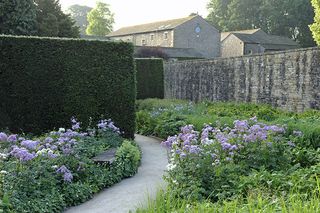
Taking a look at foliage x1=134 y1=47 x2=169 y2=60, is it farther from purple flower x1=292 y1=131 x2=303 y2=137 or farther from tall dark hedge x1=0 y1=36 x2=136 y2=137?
purple flower x1=292 y1=131 x2=303 y2=137

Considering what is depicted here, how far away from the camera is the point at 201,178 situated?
17.2 feet

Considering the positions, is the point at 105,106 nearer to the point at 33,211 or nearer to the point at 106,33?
the point at 33,211

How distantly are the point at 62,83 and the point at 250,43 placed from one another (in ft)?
135

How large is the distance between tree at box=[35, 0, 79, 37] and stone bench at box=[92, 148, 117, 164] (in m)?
10.7

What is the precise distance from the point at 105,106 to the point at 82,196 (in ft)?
15.3

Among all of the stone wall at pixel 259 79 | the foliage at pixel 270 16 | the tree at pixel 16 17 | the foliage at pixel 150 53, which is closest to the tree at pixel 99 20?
the foliage at pixel 270 16

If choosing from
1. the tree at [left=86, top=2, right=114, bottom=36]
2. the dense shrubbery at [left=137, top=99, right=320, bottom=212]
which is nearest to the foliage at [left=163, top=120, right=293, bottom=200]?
the dense shrubbery at [left=137, top=99, right=320, bottom=212]

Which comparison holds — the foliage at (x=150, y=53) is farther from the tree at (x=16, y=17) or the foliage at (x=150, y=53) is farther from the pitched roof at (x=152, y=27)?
the tree at (x=16, y=17)

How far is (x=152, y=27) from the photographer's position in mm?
52188

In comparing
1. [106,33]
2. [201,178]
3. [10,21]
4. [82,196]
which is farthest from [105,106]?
[106,33]

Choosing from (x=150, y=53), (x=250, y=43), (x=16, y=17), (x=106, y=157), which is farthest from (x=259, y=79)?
(x=250, y=43)

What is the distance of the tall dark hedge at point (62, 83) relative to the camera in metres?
9.57

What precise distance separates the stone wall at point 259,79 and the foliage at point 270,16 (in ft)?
119

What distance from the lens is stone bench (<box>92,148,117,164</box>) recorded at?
A: 22.8ft
